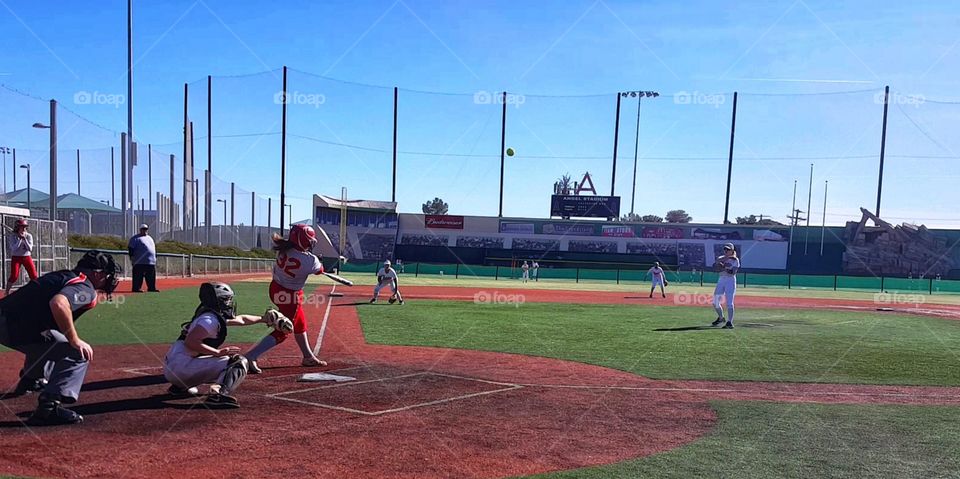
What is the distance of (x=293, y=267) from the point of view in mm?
7949

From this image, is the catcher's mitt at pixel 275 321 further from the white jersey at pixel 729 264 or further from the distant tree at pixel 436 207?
the distant tree at pixel 436 207

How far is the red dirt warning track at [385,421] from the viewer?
442 cm

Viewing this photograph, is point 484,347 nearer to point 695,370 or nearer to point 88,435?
point 695,370

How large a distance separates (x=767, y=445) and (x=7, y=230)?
18.6 metres

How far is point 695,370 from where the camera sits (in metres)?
8.75

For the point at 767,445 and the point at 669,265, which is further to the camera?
the point at 669,265

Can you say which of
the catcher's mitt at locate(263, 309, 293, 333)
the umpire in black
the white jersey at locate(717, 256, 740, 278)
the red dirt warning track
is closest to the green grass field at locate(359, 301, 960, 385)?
the red dirt warning track

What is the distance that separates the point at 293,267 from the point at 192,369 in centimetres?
216

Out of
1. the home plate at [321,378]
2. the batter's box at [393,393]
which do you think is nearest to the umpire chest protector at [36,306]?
the batter's box at [393,393]

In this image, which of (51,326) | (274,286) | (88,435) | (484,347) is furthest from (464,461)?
(484,347)

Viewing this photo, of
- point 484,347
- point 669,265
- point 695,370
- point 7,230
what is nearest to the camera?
point 695,370

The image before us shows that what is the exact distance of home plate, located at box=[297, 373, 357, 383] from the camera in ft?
23.9

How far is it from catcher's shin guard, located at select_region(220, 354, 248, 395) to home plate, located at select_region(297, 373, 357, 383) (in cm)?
130

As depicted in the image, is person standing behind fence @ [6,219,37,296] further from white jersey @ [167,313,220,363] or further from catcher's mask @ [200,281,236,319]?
catcher's mask @ [200,281,236,319]
